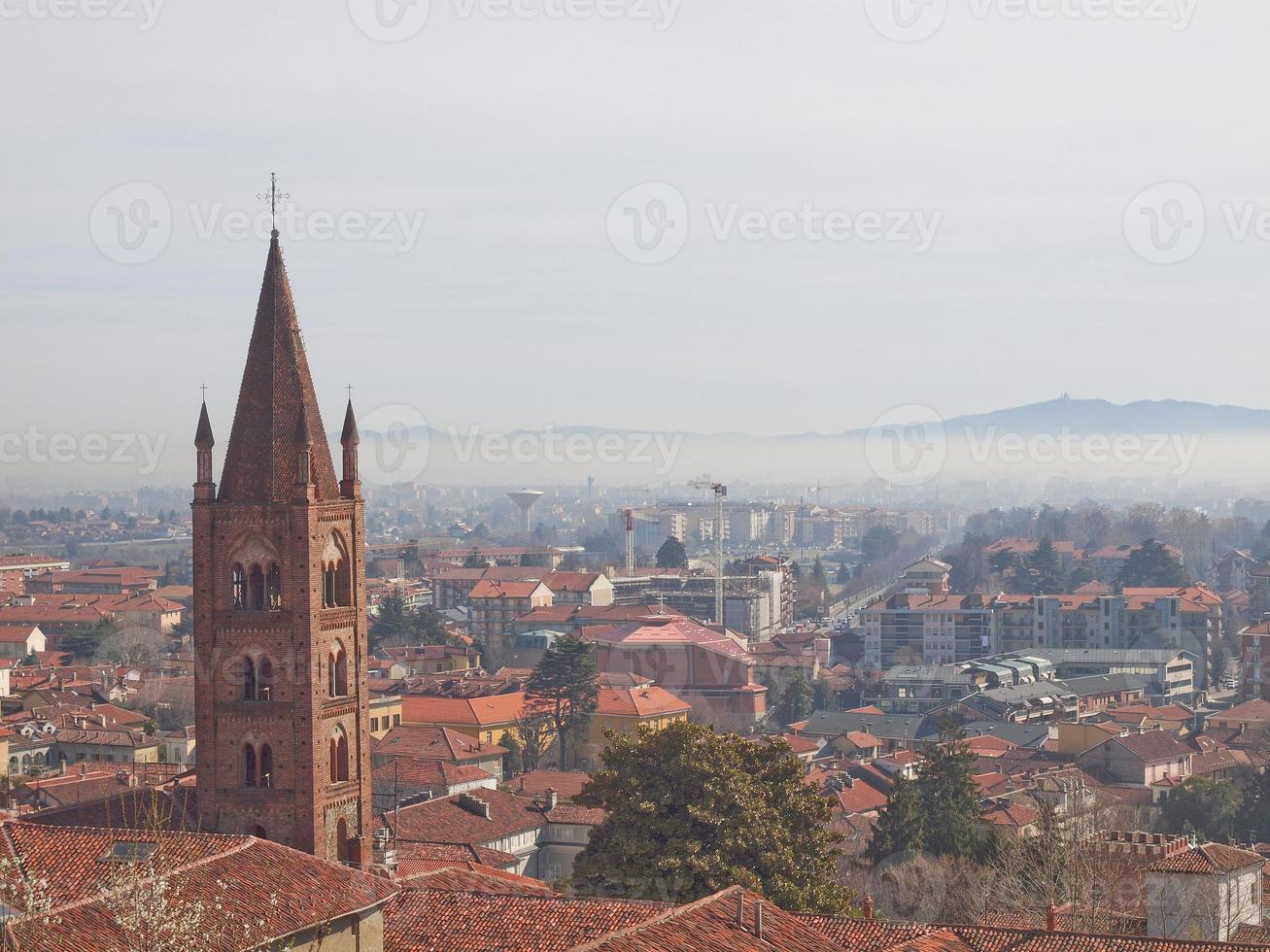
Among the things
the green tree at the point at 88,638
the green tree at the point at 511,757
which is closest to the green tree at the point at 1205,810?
the green tree at the point at 511,757

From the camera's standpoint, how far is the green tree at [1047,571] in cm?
9312

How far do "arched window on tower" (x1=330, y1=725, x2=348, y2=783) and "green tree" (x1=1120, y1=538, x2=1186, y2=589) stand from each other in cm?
7088

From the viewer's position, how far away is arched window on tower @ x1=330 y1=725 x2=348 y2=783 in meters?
24.3

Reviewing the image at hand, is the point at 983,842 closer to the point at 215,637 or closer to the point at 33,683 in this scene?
the point at 215,637

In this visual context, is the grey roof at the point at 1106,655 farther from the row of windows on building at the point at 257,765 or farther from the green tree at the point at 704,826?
the row of windows on building at the point at 257,765

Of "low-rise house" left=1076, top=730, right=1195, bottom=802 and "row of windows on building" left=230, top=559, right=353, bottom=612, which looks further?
"low-rise house" left=1076, top=730, right=1195, bottom=802

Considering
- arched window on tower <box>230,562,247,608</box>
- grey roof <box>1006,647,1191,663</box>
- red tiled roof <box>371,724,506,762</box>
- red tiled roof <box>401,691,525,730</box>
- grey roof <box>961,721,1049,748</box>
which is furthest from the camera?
grey roof <box>1006,647,1191,663</box>

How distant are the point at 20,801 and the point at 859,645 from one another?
171 feet

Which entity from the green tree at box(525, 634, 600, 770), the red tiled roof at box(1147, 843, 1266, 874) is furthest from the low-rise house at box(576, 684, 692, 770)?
the red tiled roof at box(1147, 843, 1266, 874)

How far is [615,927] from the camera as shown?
17.2m

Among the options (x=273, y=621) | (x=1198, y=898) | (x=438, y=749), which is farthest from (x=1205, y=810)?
(x=273, y=621)

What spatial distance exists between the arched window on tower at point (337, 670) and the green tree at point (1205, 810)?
2157cm

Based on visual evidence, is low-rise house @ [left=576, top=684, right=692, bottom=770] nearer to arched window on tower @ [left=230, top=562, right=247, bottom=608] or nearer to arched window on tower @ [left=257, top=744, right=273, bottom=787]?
arched window on tower @ [left=257, top=744, right=273, bottom=787]

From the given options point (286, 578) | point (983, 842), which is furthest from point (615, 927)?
point (983, 842)
